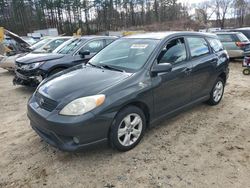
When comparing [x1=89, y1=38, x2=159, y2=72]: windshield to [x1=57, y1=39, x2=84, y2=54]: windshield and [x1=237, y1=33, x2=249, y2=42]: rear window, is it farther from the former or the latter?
[x1=237, y1=33, x2=249, y2=42]: rear window

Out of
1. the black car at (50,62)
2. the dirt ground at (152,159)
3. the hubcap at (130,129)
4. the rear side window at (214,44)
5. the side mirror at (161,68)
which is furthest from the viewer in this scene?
the black car at (50,62)

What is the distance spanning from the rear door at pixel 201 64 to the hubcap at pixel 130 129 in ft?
4.77

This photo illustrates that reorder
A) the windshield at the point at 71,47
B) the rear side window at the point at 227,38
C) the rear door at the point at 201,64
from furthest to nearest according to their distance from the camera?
the rear side window at the point at 227,38 < the windshield at the point at 71,47 < the rear door at the point at 201,64

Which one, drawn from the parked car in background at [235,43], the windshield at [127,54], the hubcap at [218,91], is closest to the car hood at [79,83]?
the windshield at [127,54]

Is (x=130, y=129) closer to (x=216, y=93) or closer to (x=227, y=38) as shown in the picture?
(x=216, y=93)

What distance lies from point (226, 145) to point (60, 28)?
58276 mm

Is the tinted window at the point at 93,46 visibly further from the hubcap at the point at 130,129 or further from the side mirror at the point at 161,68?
the hubcap at the point at 130,129

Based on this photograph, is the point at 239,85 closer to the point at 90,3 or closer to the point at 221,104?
the point at 221,104

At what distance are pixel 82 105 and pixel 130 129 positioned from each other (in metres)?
0.81

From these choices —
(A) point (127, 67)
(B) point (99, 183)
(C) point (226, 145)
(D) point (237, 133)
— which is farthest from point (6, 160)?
(D) point (237, 133)

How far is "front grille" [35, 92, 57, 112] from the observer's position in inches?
120

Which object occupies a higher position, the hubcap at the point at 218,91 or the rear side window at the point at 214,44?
the rear side window at the point at 214,44

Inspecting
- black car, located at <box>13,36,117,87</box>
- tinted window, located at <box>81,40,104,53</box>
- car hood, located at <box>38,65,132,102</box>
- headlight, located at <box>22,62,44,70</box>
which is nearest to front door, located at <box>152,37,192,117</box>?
car hood, located at <box>38,65,132,102</box>

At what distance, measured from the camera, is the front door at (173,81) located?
363 cm
